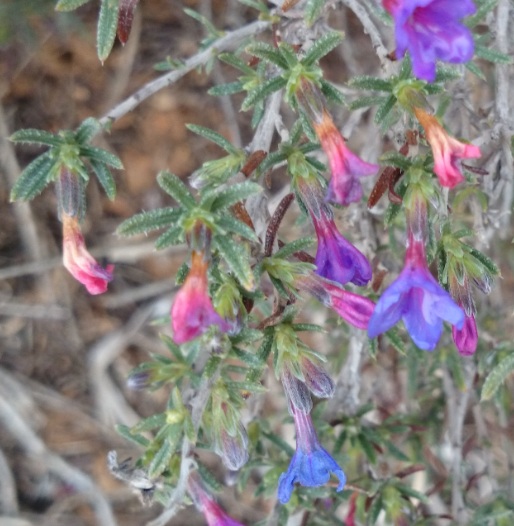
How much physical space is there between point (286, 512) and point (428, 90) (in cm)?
152

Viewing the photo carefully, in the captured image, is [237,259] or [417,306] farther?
[417,306]

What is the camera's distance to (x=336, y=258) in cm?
189

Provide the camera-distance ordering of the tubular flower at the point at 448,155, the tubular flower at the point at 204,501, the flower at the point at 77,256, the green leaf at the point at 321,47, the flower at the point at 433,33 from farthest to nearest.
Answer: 1. the tubular flower at the point at 204,501
2. the flower at the point at 77,256
3. the green leaf at the point at 321,47
4. the tubular flower at the point at 448,155
5. the flower at the point at 433,33

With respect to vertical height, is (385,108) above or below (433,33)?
below

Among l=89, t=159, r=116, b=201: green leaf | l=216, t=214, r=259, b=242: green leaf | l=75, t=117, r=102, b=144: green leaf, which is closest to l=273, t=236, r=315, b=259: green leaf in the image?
l=216, t=214, r=259, b=242: green leaf

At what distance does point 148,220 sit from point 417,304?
0.71m

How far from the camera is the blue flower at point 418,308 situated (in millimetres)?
1669

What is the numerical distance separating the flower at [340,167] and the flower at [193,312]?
38 cm

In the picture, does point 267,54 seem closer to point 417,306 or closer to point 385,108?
point 385,108

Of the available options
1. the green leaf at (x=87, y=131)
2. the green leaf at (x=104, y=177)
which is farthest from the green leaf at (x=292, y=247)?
the green leaf at (x=87, y=131)

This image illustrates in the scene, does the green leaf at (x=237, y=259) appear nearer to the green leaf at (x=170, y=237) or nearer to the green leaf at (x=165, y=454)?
the green leaf at (x=170, y=237)

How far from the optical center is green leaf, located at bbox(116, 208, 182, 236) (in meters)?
1.75

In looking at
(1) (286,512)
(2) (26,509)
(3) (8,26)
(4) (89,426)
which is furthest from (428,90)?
(2) (26,509)

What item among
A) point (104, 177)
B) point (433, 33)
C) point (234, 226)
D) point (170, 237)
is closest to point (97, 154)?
point (104, 177)
